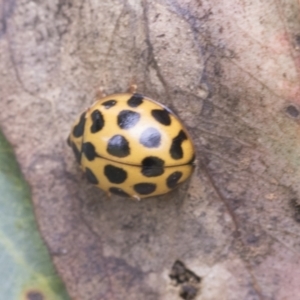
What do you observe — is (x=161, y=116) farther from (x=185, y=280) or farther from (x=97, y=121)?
(x=185, y=280)

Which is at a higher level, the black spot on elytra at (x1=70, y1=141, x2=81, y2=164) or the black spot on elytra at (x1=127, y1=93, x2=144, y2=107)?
the black spot on elytra at (x1=127, y1=93, x2=144, y2=107)

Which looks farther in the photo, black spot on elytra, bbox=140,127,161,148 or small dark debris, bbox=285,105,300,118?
black spot on elytra, bbox=140,127,161,148

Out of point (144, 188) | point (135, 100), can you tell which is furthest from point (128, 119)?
point (144, 188)

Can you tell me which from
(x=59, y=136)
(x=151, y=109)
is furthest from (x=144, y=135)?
(x=59, y=136)

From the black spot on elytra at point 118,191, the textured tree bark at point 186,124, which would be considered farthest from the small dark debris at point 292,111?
the black spot on elytra at point 118,191

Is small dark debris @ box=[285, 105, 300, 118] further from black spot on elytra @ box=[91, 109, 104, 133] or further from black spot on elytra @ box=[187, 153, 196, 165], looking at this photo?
black spot on elytra @ box=[91, 109, 104, 133]

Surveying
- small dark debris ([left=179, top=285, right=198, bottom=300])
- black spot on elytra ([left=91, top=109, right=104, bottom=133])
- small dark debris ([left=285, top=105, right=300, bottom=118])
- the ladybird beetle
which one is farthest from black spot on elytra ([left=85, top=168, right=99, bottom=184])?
small dark debris ([left=285, top=105, right=300, bottom=118])

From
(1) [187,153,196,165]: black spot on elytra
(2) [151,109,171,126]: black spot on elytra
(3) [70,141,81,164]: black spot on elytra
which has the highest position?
(2) [151,109,171,126]: black spot on elytra

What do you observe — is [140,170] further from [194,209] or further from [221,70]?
[221,70]
